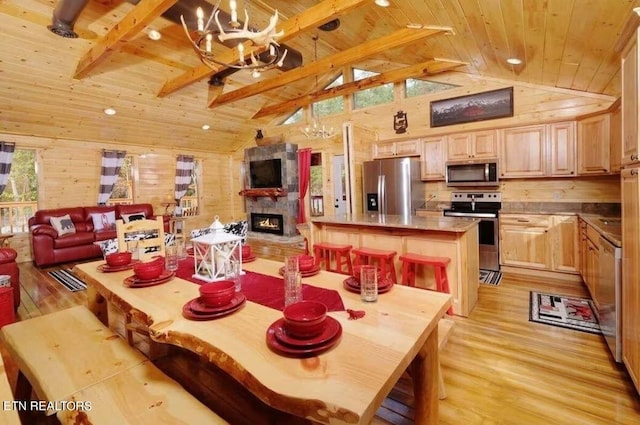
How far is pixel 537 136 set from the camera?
4.36 metres

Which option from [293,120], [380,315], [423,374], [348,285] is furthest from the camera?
[293,120]

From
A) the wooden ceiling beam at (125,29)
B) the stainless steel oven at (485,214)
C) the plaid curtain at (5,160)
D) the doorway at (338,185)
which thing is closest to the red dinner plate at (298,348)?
the wooden ceiling beam at (125,29)

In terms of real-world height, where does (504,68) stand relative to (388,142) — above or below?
above

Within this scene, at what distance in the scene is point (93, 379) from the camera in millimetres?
1360

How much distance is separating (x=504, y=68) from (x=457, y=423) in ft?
14.7

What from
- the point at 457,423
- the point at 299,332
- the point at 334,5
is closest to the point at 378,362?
the point at 299,332

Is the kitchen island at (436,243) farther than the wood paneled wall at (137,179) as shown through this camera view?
No

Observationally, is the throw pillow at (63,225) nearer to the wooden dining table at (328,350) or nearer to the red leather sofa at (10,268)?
the red leather sofa at (10,268)

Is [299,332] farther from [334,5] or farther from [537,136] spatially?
[537,136]

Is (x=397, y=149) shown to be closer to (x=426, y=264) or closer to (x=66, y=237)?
(x=426, y=264)

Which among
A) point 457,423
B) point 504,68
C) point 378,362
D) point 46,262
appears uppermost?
point 504,68

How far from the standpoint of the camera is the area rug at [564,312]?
9.12ft

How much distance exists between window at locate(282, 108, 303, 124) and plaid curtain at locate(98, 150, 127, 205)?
12.9 ft

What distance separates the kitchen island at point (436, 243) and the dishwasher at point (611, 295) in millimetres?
994
